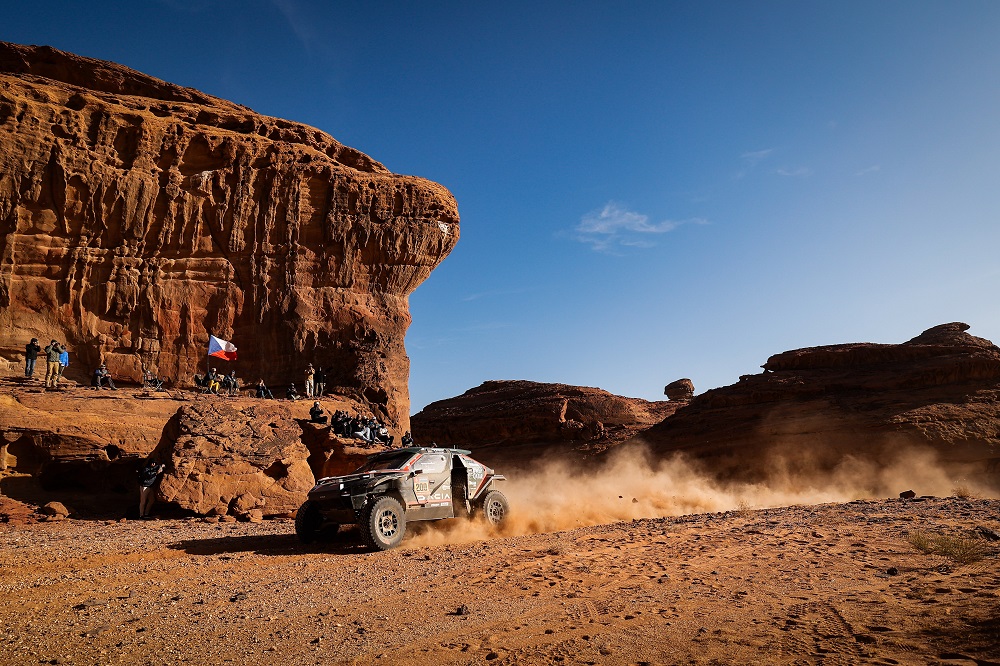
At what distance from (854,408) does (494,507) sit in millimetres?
25518

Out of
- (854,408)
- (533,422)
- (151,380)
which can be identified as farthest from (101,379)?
(854,408)

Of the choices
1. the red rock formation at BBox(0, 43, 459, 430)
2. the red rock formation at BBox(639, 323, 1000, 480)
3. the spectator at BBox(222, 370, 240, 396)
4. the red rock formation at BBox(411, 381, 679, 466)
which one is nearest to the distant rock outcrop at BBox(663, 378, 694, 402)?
the red rock formation at BBox(411, 381, 679, 466)

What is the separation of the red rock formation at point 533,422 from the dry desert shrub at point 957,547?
3544 cm

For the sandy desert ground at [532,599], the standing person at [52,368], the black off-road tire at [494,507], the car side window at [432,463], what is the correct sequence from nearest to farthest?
the sandy desert ground at [532,599] < the car side window at [432,463] < the black off-road tire at [494,507] < the standing person at [52,368]

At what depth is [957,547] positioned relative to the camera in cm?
665

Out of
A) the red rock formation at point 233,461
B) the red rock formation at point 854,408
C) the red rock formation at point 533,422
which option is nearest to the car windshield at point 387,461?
the red rock formation at point 233,461

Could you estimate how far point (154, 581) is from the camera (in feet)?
23.9

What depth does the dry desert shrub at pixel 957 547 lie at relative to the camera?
6461 mm

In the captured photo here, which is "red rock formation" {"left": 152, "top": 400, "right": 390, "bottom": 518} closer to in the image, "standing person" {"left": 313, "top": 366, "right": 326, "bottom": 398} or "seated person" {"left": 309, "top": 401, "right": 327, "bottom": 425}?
"seated person" {"left": 309, "top": 401, "right": 327, "bottom": 425}

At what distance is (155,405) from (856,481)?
89.5ft

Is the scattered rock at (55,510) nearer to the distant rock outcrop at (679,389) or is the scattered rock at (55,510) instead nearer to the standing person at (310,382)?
the standing person at (310,382)

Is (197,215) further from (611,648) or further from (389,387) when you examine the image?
(611,648)

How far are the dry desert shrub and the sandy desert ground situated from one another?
0.09 m

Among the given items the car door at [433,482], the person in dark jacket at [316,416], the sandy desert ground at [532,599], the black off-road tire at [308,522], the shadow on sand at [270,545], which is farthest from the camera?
the person in dark jacket at [316,416]
